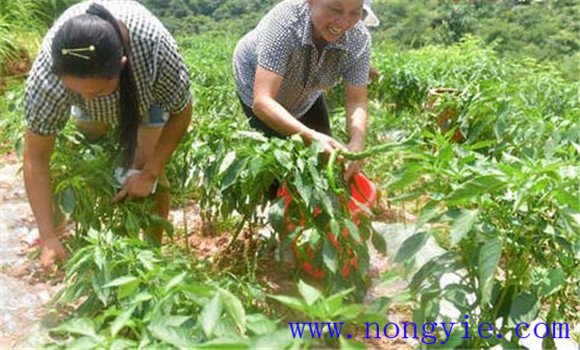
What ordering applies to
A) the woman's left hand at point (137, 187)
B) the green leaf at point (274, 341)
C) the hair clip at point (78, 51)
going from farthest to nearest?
the woman's left hand at point (137, 187) < the hair clip at point (78, 51) < the green leaf at point (274, 341)

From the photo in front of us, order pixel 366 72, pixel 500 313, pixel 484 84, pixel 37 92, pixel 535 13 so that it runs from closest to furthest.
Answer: pixel 500 313, pixel 37 92, pixel 366 72, pixel 484 84, pixel 535 13

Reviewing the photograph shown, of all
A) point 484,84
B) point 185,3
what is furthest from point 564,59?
point 484,84

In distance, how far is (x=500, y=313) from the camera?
139 centimetres

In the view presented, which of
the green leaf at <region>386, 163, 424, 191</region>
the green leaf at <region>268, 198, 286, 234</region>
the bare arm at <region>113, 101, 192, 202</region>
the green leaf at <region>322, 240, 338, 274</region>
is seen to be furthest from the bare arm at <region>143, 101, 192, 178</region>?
the green leaf at <region>386, 163, 424, 191</region>

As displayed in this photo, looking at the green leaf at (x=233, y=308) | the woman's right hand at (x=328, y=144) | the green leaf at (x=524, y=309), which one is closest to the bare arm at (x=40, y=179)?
the woman's right hand at (x=328, y=144)

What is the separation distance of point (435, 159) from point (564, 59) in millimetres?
10190

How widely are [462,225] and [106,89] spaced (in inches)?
38.1

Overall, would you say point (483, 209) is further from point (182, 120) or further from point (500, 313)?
point (182, 120)

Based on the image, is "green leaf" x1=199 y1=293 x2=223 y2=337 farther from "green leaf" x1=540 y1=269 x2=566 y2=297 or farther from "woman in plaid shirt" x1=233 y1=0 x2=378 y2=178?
"woman in plaid shirt" x1=233 y1=0 x2=378 y2=178

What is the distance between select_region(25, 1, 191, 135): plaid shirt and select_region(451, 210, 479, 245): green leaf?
101 cm

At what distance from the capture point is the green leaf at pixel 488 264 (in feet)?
4.05

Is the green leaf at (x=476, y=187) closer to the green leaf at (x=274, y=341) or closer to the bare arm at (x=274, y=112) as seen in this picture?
the green leaf at (x=274, y=341)

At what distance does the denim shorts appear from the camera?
7.23 ft

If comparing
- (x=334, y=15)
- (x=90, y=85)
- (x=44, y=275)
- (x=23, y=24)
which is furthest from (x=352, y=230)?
(x=23, y=24)
